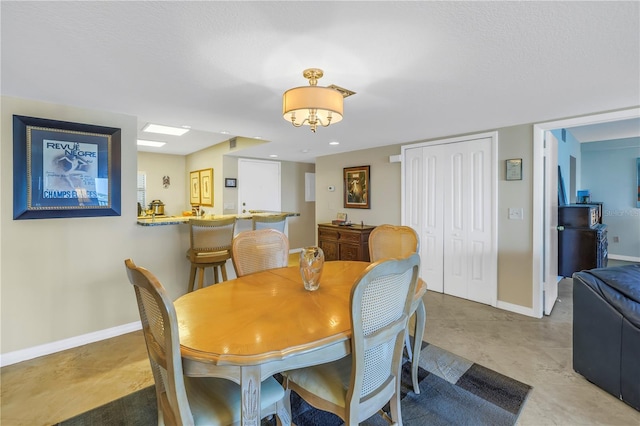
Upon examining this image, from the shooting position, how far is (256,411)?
3.66ft

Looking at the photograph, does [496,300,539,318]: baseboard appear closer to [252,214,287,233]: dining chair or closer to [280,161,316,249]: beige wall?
[252,214,287,233]: dining chair

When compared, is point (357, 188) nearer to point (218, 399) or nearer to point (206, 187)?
point (206, 187)

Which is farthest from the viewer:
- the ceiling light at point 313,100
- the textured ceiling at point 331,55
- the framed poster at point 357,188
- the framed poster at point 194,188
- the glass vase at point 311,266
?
the framed poster at point 194,188

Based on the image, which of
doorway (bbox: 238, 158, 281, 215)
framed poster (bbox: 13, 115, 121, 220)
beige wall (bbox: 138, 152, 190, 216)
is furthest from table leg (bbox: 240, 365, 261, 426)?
beige wall (bbox: 138, 152, 190, 216)

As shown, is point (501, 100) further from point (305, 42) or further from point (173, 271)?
point (173, 271)

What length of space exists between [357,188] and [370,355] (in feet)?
12.8

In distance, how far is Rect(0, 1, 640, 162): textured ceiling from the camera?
4.26 ft

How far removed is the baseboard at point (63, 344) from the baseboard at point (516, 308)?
399 centimetres

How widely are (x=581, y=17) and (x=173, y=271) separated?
3.70 meters

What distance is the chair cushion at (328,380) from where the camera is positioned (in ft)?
4.27

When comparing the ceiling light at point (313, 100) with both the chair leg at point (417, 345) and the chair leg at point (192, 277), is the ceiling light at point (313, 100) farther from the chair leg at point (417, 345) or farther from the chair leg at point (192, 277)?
the chair leg at point (192, 277)

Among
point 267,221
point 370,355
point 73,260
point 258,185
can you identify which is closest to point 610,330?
point 370,355

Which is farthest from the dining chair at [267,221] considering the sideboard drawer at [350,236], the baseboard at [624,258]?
the baseboard at [624,258]

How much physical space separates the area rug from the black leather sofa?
50 cm
